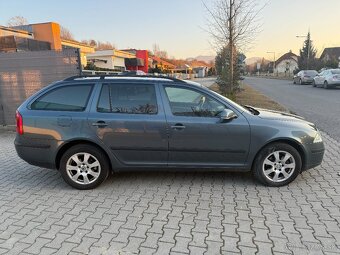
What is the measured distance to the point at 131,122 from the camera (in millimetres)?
4004

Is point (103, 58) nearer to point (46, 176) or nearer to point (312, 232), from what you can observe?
point (46, 176)

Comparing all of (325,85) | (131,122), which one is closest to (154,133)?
(131,122)

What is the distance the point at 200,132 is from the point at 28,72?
632 cm

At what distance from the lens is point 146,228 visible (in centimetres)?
313

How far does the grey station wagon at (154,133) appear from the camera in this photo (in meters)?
3.99

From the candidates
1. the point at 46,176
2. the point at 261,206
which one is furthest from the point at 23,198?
the point at 261,206

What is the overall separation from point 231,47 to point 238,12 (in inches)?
56.9

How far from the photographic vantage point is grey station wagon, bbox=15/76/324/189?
3986 mm

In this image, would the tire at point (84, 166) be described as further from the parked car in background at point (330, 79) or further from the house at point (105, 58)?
the house at point (105, 58)

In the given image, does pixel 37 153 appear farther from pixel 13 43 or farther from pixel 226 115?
pixel 13 43

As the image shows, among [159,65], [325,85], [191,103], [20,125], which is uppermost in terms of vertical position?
[159,65]

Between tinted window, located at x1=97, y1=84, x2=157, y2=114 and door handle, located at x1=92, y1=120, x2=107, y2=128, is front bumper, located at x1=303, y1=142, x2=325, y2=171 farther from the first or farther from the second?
door handle, located at x1=92, y1=120, x2=107, y2=128

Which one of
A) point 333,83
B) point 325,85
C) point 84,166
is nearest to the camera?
point 84,166

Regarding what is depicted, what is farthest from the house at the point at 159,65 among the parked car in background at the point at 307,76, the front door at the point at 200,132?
the front door at the point at 200,132
